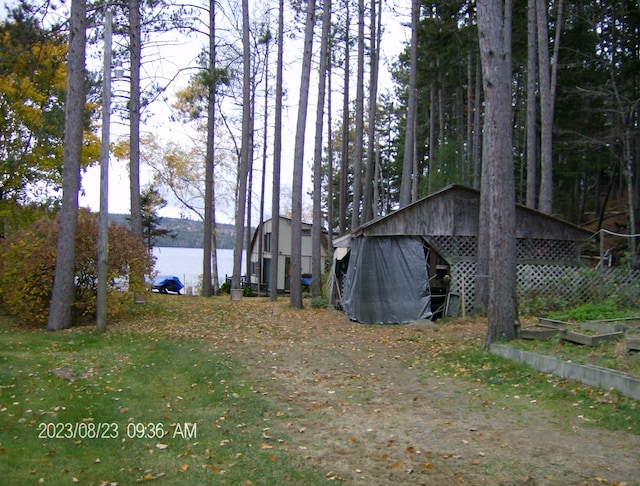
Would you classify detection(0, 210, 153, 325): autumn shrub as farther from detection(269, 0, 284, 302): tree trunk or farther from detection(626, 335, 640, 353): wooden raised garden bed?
detection(626, 335, 640, 353): wooden raised garden bed

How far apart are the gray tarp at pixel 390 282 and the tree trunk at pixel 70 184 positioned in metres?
6.95

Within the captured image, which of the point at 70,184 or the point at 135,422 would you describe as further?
the point at 70,184

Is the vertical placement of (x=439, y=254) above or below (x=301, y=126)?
below

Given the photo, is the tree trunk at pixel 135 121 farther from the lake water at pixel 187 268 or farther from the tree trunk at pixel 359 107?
the tree trunk at pixel 359 107

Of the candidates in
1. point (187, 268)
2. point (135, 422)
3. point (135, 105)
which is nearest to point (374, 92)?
point (135, 105)

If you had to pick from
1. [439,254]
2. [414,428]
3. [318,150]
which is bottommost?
[414,428]

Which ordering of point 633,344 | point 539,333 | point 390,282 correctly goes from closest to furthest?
point 633,344
point 539,333
point 390,282

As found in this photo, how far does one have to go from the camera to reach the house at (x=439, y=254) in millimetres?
14078

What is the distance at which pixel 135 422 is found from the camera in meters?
5.61

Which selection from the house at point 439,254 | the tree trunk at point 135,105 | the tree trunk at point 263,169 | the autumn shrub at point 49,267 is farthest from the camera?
the tree trunk at point 263,169

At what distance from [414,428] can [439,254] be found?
9516 mm

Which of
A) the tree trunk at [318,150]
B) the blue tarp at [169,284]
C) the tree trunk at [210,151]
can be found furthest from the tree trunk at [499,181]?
the blue tarp at [169,284]

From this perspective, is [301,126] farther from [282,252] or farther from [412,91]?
[282,252]

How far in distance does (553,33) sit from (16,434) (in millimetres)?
23391
